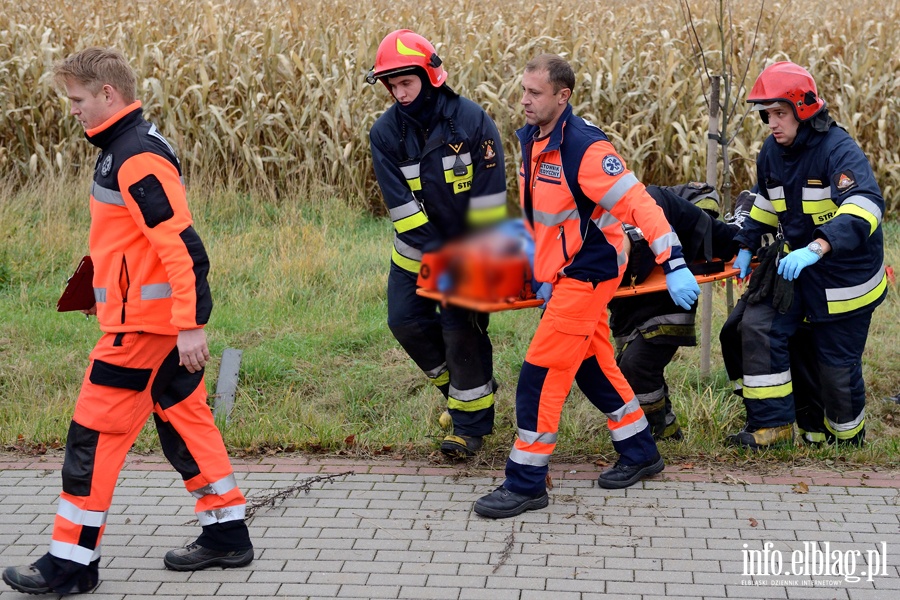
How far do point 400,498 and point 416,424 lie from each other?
3.35 feet

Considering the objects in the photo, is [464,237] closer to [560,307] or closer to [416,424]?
[560,307]

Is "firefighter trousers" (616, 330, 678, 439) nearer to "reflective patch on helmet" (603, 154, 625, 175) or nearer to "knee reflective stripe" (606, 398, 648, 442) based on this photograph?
"knee reflective stripe" (606, 398, 648, 442)

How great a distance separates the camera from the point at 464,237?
172cm

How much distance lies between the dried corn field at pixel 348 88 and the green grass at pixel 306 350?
729 millimetres

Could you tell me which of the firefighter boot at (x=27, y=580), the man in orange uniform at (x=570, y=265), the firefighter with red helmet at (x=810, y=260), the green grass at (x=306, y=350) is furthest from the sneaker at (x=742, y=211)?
the firefighter boot at (x=27, y=580)

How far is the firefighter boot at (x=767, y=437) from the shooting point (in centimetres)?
557

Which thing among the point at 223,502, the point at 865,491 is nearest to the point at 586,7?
the point at 865,491

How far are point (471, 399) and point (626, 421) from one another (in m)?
0.86

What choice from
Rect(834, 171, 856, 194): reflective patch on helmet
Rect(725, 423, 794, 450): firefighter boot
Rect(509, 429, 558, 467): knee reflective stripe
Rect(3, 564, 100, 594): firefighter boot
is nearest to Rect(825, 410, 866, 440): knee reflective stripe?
Rect(725, 423, 794, 450): firefighter boot

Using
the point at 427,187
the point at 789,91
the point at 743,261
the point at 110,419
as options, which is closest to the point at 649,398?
the point at 743,261

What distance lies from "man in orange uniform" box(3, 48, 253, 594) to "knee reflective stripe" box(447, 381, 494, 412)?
70.0 inches

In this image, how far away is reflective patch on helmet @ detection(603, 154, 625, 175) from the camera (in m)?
4.32

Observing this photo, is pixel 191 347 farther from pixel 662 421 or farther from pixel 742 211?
pixel 742 211

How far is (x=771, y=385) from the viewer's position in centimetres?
555
